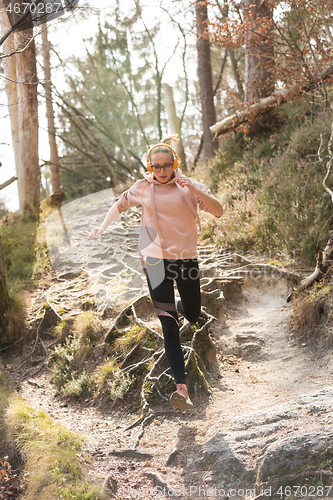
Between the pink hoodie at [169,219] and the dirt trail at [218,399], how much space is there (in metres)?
1.57

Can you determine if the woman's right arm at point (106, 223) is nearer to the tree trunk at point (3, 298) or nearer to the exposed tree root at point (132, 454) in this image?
the exposed tree root at point (132, 454)

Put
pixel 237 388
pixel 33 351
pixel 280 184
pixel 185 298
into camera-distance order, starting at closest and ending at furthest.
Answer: pixel 185 298, pixel 237 388, pixel 33 351, pixel 280 184

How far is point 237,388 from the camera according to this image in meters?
3.86

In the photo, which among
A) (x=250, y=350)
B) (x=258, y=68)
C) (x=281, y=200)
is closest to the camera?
(x=250, y=350)

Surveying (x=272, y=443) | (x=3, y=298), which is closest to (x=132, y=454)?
(x=272, y=443)

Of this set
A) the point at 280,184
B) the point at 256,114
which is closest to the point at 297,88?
the point at 256,114

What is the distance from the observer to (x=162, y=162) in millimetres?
3164

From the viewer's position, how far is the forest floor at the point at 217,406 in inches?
110

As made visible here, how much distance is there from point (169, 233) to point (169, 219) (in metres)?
0.12

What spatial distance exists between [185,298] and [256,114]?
673cm

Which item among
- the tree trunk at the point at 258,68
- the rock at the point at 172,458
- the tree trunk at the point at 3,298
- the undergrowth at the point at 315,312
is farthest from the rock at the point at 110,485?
the tree trunk at the point at 258,68

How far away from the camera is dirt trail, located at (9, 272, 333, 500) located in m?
2.98

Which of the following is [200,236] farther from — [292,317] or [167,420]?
[167,420]

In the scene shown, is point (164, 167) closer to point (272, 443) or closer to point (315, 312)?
point (272, 443)
